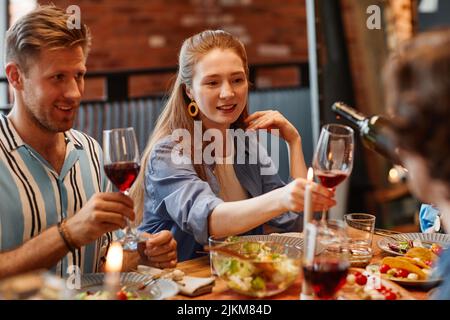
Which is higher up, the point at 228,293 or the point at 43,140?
the point at 43,140

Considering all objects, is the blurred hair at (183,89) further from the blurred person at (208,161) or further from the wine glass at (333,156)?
the wine glass at (333,156)

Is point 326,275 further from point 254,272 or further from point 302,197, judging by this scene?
point 302,197

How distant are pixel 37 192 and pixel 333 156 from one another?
0.81 meters

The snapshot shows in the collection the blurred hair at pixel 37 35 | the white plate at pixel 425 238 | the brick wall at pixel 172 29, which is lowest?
the white plate at pixel 425 238

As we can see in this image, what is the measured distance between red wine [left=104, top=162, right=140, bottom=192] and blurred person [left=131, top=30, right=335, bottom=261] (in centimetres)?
37

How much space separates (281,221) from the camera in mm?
2068

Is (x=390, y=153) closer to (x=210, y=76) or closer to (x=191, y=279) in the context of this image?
(x=191, y=279)

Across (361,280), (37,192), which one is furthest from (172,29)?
(361,280)

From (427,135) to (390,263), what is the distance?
645mm

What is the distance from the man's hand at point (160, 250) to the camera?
5.20 ft

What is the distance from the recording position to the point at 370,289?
4.53ft

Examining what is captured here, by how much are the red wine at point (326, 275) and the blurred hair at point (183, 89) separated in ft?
2.87

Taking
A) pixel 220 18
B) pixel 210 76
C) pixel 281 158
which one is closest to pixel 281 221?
pixel 210 76

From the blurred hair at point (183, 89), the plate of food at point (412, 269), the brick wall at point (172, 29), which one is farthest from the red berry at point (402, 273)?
the brick wall at point (172, 29)
